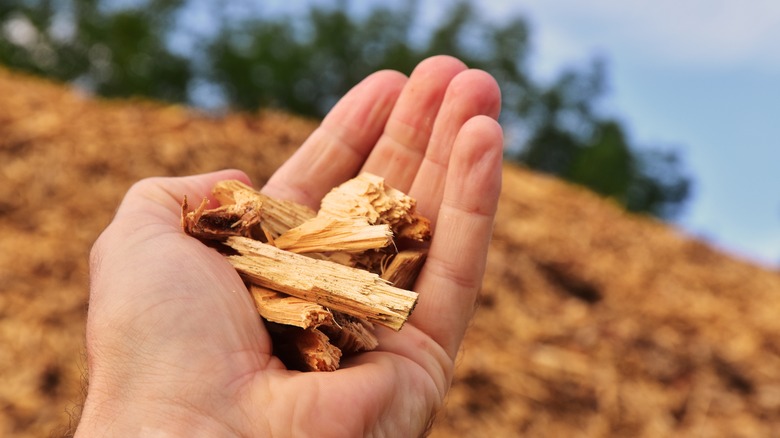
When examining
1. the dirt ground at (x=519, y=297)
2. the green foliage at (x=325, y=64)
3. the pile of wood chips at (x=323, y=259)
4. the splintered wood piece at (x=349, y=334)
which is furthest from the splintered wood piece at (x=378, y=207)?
the green foliage at (x=325, y=64)

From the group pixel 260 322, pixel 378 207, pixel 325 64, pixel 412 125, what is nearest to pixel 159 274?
pixel 260 322

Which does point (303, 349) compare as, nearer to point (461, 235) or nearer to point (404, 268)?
point (404, 268)

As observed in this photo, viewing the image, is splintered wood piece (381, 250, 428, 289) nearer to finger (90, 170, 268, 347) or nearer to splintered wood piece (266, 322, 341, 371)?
splintered wood piece (266, 322, 341, 371)

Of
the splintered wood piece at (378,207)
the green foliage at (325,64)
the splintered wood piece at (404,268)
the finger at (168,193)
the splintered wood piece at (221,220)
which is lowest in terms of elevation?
the green foliage at (325,64)

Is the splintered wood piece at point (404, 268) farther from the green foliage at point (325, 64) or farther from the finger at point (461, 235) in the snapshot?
the green foliage at point (325, 64)

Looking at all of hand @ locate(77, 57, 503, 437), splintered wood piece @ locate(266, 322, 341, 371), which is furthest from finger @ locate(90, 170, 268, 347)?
splintered wood piece @ locate(266, 322, 341, 371)

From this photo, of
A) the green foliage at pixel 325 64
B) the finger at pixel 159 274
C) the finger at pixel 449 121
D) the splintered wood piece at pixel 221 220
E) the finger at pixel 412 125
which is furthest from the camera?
the green foliage at pixel 325 64
